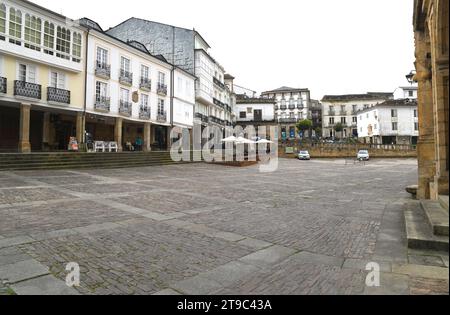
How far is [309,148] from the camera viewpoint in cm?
4850

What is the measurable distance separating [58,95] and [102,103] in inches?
146

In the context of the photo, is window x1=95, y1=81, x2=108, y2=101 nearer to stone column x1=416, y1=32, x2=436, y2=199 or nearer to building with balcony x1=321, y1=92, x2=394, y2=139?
stone column x1=416, y1=32, x2=436, y2=199

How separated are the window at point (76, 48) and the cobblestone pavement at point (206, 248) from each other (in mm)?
16482

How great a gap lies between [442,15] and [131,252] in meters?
7.00

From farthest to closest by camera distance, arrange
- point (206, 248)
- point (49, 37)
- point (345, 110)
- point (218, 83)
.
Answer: point (345, 110) → point (218, 83) → point (49, 37) → point (206, 248)

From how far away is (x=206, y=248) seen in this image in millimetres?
4676

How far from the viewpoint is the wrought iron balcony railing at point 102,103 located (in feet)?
77.2

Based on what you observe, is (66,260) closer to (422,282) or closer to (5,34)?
(422,282)

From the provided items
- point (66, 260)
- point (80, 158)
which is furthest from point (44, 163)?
point (66, 260)

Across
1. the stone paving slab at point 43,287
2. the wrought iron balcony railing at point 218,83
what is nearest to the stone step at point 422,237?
the stone paving slab at point 43,287

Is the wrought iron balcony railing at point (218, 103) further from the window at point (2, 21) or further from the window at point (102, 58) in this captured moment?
the window at point (2, 21)

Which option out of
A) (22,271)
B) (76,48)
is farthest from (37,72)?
(22,271)

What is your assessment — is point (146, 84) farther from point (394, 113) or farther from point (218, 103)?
point (394, 113)

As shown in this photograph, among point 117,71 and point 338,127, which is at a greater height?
point 338,127
